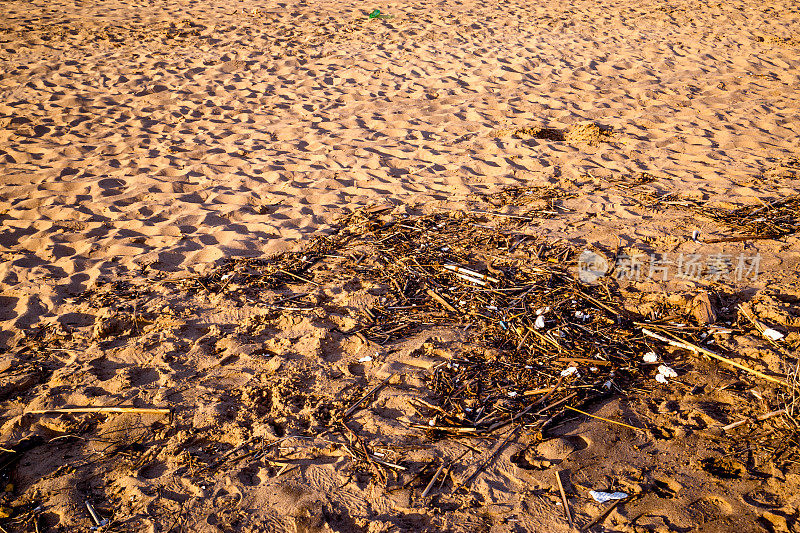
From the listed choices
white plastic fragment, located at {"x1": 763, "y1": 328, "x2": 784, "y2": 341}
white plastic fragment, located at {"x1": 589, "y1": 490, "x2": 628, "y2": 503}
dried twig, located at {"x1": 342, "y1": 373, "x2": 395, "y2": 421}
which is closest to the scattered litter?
white plastic fragment, located at {"x1": 763, "y1": 328, "x2": 784, "y2": 341}

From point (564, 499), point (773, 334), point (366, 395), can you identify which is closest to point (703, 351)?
point (773, 334)

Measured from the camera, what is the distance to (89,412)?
252cm

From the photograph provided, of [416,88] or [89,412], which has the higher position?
[416,88]

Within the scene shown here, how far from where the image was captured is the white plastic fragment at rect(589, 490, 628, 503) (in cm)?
204

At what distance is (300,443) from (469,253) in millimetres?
1901

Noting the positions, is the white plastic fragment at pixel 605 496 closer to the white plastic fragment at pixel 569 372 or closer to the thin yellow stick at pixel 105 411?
the white plastic fragment at pixel 569 372

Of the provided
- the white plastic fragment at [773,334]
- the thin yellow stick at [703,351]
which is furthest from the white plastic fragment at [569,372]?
the white plastic fragment at [773,334]

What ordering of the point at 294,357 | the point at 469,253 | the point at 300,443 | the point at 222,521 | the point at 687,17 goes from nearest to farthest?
the point at 222,521, the point at 300,443, the point at 294,357, the point at 469,253, the point at 687,17

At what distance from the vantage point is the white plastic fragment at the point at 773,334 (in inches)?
108

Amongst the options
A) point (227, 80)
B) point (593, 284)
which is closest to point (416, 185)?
point (593, 284)

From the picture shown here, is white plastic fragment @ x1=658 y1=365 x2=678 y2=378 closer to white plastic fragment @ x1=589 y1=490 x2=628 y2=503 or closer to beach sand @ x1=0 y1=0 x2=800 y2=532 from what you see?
beach sand @ x1=0 y1=0 x2=800 y2=532

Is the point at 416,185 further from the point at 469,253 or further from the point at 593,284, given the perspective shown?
the point at 593,284
